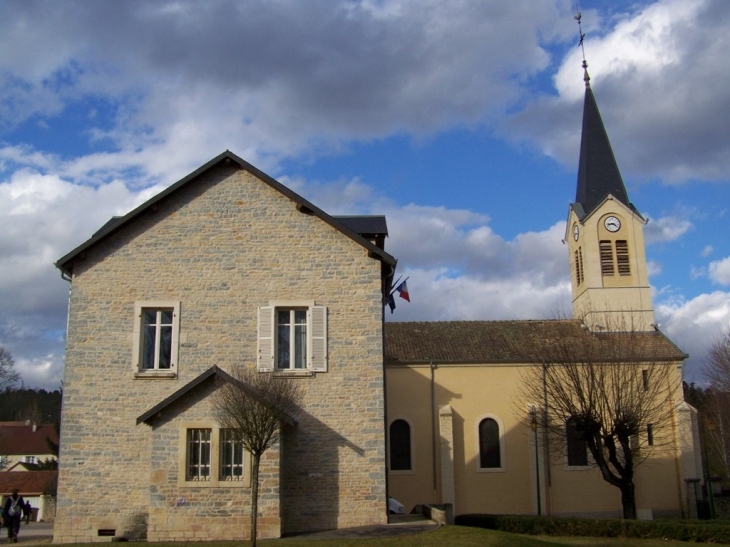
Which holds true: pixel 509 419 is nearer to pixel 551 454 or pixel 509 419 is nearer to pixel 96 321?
pixel 551 454

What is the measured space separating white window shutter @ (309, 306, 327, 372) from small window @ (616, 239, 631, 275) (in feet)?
77.6

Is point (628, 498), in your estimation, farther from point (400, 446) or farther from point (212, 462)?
point (212, 462)

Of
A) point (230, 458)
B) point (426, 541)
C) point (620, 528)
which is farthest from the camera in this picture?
point (620, 528)

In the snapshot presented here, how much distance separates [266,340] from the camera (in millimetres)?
19047

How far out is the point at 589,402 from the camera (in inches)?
1028

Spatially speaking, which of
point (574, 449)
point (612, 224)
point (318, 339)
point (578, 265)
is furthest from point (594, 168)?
point (318, 339)

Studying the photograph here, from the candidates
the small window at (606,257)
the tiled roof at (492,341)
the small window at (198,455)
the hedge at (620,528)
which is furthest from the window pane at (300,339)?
the small window at (606,257)

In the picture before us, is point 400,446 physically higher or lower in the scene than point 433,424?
lower

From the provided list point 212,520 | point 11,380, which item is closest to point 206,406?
point 212,520

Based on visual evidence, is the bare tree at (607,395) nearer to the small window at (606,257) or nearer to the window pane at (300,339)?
the small window at (606,257)

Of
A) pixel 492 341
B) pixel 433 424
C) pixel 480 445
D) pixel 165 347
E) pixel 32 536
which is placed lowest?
pixel 32 536

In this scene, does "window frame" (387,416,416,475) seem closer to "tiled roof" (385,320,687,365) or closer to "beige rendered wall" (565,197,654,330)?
"tiled roof" (385,320,687,365)

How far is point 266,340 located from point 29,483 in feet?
90.5

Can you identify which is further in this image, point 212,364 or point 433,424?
point 433,424
